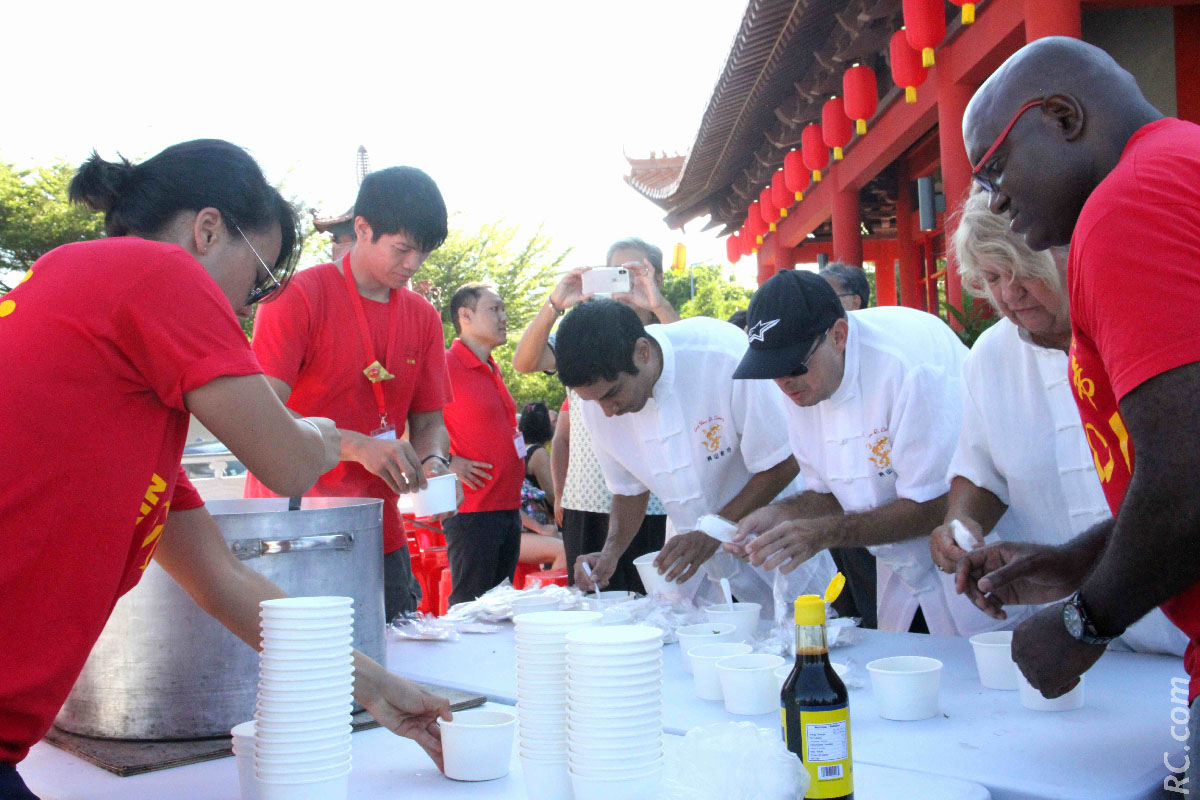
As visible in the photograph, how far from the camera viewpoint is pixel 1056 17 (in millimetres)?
Answer: 4535

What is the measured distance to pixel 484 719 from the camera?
136cm

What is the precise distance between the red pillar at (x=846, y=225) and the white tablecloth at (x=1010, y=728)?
788cm

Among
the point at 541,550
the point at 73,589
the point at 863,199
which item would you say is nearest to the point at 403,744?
the point at 73,589

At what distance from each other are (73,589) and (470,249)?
22.8 m

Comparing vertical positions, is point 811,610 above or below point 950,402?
below

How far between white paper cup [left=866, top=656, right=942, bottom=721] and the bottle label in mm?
383

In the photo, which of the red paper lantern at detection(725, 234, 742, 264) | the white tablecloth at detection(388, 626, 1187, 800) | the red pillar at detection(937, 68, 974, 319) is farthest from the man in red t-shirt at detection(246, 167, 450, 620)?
the red paper lantern at detection(725, 234, 742, 264)

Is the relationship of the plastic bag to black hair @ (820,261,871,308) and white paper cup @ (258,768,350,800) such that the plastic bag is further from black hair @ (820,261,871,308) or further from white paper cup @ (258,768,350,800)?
black hair @ (820,261,871,308)

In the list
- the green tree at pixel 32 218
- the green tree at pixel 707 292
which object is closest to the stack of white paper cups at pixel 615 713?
the green tree at pixel 32 218

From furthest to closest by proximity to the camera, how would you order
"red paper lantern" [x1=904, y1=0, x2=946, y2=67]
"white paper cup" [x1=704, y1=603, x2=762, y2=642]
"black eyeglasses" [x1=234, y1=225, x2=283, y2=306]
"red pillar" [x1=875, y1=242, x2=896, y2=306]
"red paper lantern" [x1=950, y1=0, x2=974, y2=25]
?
"red pillar" [x1=875, y1=242, x2=896, y2=306] → "red paper lantern" [x1=904, y1=0, x2=946, y2=67] → "red paper lantern" [x1=950, y1=0, x2=974, y2=25] → "white paper cup" [x1=704, y1=603, x2=762, y2=642] → "black eyeglasses" [x1=234, y1=225, x2=283, y2=306]

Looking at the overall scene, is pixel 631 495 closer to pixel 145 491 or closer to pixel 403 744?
pixel 403 744

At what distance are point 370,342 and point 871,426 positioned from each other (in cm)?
137

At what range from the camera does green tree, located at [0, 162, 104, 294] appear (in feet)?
59.6

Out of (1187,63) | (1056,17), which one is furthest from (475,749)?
(1187,63)
